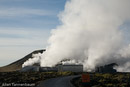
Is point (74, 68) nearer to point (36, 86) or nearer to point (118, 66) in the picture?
point (118, 66)

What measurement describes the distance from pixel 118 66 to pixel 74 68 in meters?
21.9

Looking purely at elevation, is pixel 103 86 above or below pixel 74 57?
below

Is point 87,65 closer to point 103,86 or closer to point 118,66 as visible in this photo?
point 118,66

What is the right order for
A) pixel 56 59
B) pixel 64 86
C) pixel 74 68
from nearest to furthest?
1. pixel 64 86
2. pixel 74 68
3. pixel 56 59

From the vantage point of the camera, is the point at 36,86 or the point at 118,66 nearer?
the point at 36,86

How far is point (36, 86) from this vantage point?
41625 mm

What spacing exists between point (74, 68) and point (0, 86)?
58557 mm

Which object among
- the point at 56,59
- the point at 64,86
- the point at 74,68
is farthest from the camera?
the point at 56,59

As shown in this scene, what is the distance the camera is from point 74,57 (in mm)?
127250

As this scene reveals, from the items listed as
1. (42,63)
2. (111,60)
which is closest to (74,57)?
(42,63)

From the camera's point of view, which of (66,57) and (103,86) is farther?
(66,57)

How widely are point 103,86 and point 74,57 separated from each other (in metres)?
84.2

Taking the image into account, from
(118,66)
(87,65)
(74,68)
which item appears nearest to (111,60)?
(118,66)

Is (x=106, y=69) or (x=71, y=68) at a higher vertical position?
(x=71, y=68)
